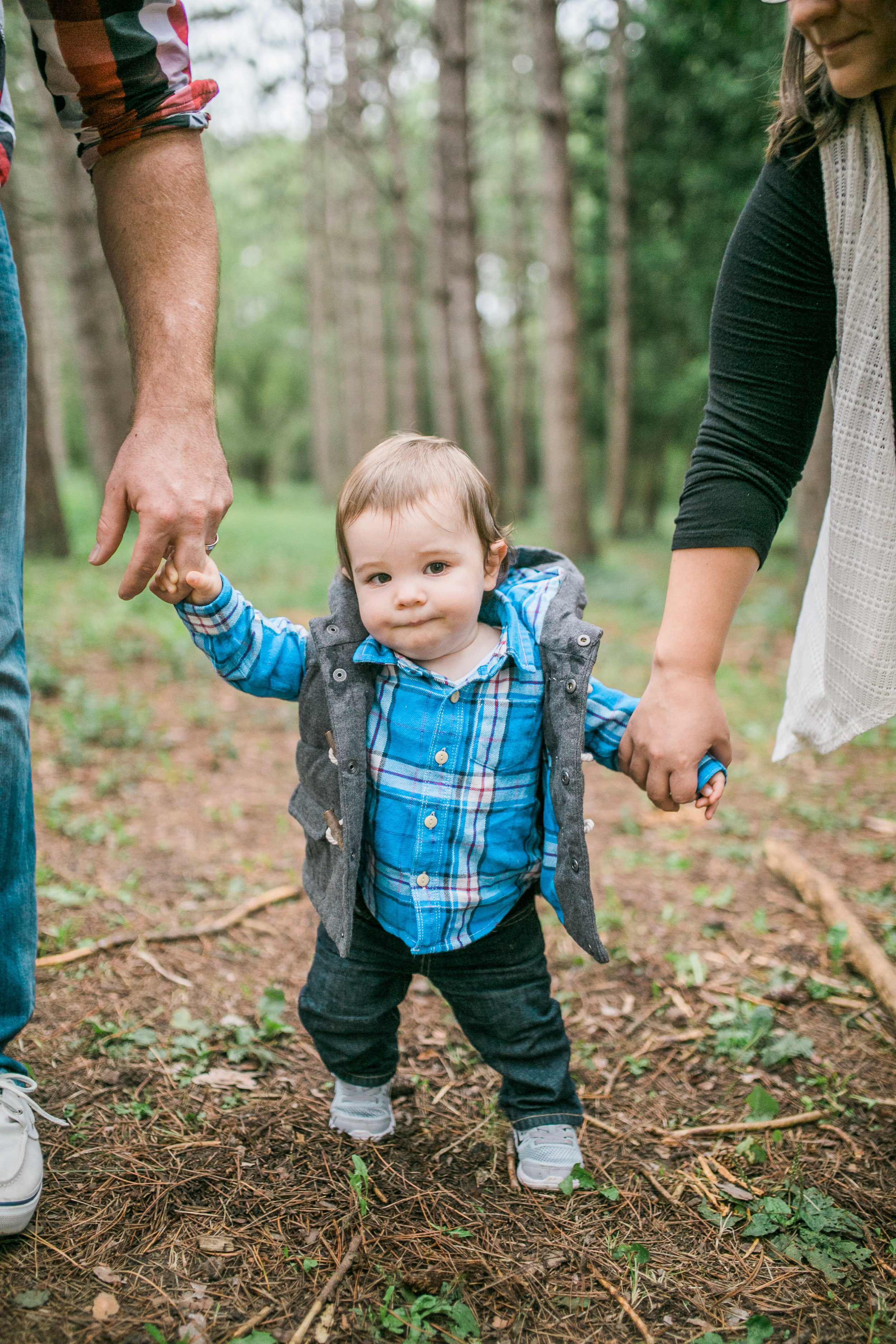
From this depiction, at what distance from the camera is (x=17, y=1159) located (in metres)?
1.70

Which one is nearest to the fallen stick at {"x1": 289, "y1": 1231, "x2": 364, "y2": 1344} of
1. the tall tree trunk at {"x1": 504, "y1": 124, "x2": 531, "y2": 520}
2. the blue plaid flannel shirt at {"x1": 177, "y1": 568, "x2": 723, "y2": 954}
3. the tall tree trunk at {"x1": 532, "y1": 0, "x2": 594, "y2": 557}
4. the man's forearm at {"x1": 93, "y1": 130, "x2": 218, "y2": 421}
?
the blue plaid flannel shirt at {"x1": 177, "y1": 568, "x2": 723, "y2": 954}

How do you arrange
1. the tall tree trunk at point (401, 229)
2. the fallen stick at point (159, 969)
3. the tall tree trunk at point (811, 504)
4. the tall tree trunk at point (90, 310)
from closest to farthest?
the fallen stick at point (159, 969) < the tall tree trunk at point (811, 504) < the tall tree trunk at point (90, 310) < the tall tree trunk at point (401, 229)

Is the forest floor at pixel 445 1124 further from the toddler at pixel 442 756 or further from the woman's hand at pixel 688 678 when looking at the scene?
the woman's hand at pixel 688 678

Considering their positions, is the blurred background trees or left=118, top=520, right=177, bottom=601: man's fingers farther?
the blurred background trees

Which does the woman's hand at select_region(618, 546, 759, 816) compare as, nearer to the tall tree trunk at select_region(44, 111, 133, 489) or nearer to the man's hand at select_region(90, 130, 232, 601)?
the man's hand at select_region(90, 130, 232, 601)

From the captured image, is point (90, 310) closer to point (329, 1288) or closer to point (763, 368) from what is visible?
point (763, 368)

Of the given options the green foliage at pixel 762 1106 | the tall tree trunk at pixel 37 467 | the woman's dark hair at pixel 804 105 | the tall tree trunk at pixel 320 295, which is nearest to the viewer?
the woman's dark hair at pixel 804 105

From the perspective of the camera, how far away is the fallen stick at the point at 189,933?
8.90ft

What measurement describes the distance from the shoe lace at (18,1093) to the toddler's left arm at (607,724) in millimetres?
1289

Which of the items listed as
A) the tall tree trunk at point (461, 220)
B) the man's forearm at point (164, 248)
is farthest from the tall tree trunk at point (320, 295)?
the man's forearm at point (164, 248)

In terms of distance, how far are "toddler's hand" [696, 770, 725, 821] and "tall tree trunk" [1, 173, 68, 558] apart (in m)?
7.46

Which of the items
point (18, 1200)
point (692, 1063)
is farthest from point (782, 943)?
point (18, 1200)

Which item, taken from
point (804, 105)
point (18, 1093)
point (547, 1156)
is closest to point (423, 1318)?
point (547, 1156)

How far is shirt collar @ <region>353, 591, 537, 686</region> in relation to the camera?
6.24 ft
